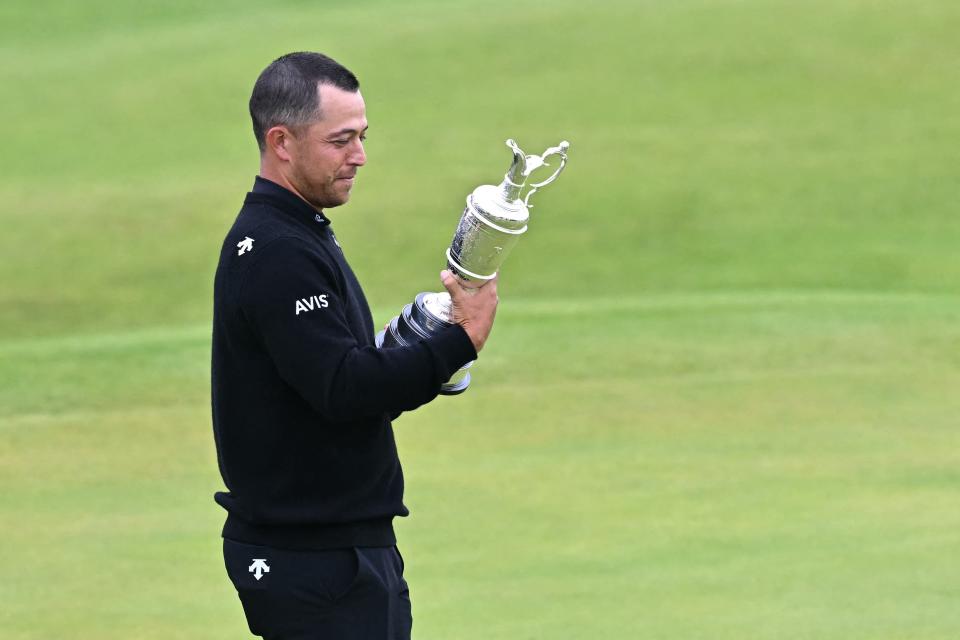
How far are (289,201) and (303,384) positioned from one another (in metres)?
Result: 0.43

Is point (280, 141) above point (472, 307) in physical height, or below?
above

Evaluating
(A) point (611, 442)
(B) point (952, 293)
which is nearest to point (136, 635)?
(A) point (611, 442)

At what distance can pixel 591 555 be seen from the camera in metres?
6.72

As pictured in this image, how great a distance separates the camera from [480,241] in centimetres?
353

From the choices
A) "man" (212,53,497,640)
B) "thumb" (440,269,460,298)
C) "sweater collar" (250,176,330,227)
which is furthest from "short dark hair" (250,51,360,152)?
"thumb" (440,269,460,298)

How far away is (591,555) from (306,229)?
11.3 feet

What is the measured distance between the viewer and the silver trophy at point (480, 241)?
354 cm

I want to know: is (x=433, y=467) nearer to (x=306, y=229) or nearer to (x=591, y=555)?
(x=591, y=555)

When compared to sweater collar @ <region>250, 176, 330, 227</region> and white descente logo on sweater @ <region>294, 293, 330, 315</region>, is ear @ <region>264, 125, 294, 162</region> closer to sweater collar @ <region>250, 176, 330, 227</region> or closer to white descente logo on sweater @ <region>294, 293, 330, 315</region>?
sweater collar @ <region>250, 176, 330, 227</region>

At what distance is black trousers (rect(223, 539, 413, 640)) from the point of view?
357 centimetres

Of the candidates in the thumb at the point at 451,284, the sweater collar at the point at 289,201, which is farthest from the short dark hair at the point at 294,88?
the thumb at the point at 451,284

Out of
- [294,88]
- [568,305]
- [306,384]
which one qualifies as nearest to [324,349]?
[306,384]

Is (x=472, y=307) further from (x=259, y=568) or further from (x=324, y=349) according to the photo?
(x=259, y=568)

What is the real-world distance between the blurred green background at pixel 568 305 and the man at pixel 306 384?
7.29 feet
